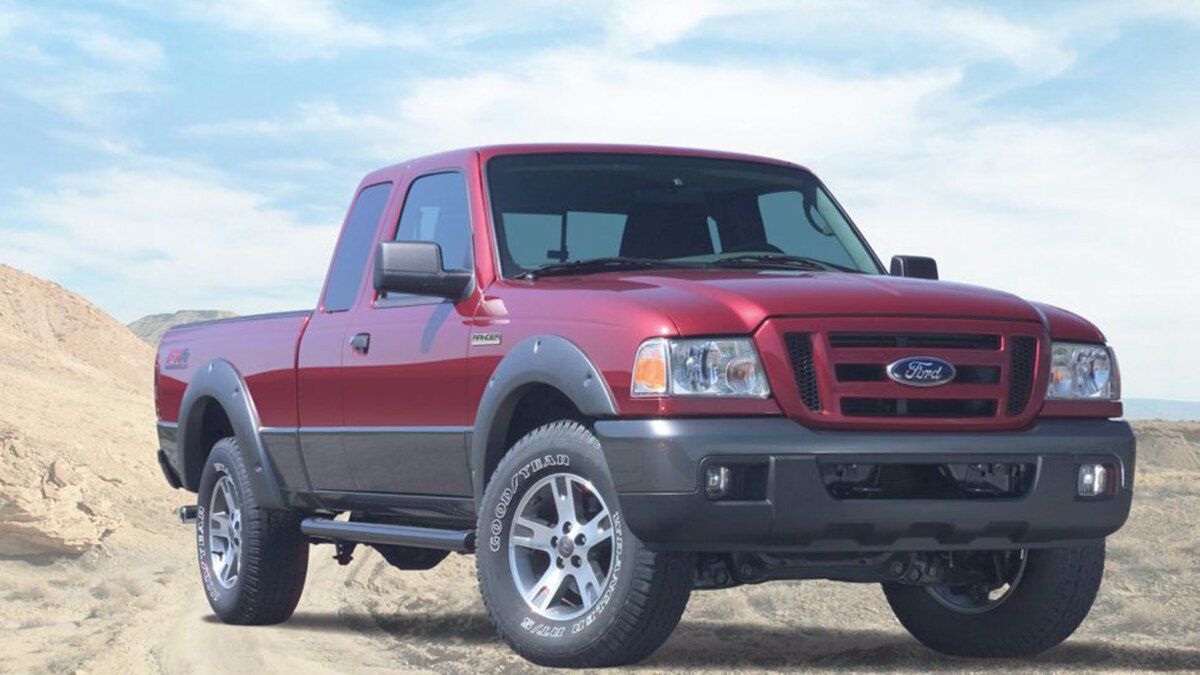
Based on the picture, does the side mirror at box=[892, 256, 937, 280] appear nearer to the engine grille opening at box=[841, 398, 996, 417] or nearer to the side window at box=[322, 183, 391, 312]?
the engine grille opening at box=[841, 398, 996, 417]

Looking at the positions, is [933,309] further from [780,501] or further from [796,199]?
[796,199]

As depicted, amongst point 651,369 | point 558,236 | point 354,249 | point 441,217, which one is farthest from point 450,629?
point 651,369

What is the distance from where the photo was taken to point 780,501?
6.14 m

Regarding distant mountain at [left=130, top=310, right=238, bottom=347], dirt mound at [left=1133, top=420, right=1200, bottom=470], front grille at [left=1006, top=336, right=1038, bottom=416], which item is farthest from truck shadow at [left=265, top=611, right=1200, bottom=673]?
distant mountain at [left=130, top=310, right=238, bottom=347]

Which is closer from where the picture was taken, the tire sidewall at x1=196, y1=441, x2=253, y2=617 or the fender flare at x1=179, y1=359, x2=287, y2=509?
the fender flare at x1=179, y1=359, x2=287, y2=509

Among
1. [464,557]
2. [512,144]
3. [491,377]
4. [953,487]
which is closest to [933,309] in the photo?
[953,487]

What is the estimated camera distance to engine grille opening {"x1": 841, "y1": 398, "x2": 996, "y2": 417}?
20.8 ft

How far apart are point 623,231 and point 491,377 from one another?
3.39 feet

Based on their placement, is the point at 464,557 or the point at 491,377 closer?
the point at 491,377

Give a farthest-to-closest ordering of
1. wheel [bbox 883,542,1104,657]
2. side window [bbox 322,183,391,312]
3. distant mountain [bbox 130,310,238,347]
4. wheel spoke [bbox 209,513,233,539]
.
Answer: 1. distant mountain [bbox 130,310,238,347]
2. wheel spoke [bbox 209,513,233,539]
3. side window [bbox 322,183,391,312]
4. wheel [bbox 883,542,1104,657]

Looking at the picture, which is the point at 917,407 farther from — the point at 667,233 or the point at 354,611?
the point at 354,611

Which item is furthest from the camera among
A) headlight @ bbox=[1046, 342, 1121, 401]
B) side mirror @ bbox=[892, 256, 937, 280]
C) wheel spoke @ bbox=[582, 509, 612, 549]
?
side mirror @ bbox=[892, 256, 937, 280]

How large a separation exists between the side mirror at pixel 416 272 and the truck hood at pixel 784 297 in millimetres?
468

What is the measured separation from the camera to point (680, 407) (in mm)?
6199
